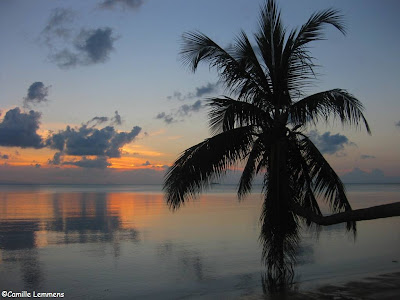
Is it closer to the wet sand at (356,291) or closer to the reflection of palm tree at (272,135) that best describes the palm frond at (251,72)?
the reflection of palm tree at (272,135)

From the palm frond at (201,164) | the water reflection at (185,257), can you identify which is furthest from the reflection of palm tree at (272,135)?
the water reflection at (185,257)

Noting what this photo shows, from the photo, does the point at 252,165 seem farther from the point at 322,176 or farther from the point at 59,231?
the point at 59,231

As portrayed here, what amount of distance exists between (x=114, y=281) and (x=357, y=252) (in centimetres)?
1001

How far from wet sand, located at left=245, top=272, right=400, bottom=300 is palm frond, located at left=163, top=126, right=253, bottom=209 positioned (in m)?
3.12

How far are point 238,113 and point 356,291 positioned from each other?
16.8 feet

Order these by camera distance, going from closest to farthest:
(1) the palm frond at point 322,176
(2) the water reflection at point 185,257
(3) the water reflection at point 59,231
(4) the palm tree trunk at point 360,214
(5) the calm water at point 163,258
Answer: (4) the palm tree trunk at point 360,214 → (1) the palm frond at point 322,176 → (5) the calm water at point 163,258 → (2) the water reflection at point 185,257 → (3) the water reflection at point 59,231

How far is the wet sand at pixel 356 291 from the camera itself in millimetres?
8305

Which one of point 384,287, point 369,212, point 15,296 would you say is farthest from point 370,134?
point 15,296

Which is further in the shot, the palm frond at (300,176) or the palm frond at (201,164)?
the palm frond at (300,176)

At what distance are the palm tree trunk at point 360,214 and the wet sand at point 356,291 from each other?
2092 mm

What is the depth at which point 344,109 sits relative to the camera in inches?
341

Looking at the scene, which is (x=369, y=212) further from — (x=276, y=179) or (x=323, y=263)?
(x=323, y=263)

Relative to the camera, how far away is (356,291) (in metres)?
8.86

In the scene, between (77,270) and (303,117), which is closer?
(303,117)
